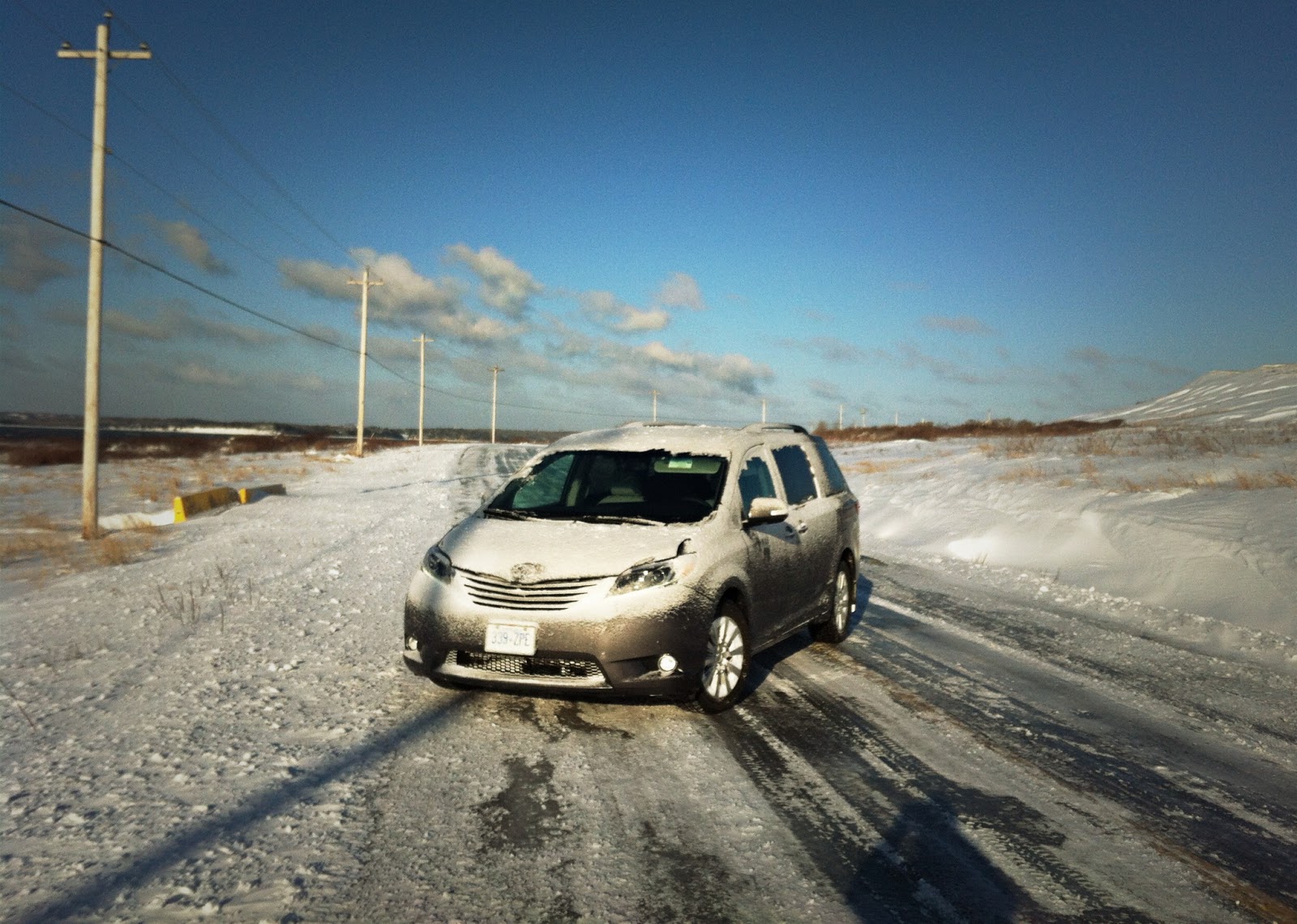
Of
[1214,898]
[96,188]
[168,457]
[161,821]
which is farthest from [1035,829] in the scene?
[168,457]

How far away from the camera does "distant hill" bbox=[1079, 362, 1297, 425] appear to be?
48.9 m

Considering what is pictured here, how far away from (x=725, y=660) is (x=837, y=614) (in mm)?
2387

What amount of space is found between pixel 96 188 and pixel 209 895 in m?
17.1

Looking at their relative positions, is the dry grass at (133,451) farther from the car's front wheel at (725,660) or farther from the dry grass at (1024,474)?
the car's front wheel at (725,660)

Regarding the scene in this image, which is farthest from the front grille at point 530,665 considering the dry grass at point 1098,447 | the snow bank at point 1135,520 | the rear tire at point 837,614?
the dry grass at point 1098,447

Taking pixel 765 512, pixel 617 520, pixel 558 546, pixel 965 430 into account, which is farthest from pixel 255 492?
pixel 965 430

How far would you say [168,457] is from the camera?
51406mm

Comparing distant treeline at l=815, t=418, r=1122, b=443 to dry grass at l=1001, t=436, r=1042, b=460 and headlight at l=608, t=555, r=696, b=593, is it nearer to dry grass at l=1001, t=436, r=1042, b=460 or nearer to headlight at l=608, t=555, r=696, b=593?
dry grass at l=1001, t=436, r=1042, b=460

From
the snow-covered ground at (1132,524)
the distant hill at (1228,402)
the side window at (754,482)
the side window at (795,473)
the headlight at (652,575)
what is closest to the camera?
the headlight at (652,575)

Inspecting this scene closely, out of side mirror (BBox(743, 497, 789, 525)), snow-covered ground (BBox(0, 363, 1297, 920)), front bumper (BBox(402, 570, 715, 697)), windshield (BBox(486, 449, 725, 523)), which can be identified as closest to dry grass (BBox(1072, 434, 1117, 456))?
snow-covered ground (BBox(0, 363, 1297, 920))

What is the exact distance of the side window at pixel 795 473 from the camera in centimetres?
704

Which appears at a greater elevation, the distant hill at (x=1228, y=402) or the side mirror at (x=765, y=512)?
the distant hill at (x=1228, y=402)

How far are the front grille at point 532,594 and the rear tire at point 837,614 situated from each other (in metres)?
3.13

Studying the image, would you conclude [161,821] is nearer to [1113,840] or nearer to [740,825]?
[740,825]
